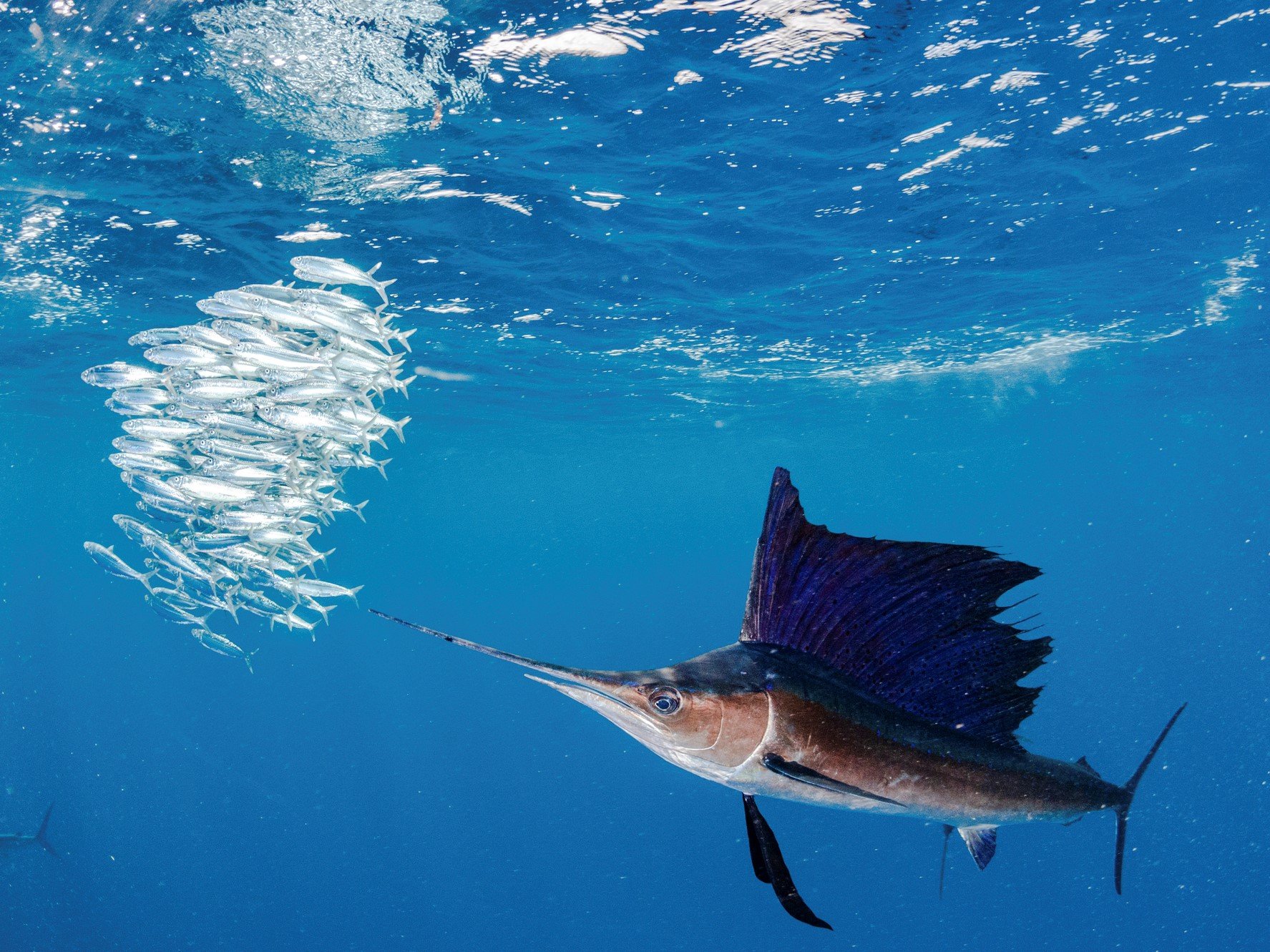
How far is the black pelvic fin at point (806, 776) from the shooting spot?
115cm

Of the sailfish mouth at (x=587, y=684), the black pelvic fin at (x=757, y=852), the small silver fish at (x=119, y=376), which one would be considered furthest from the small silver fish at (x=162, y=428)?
the black pelvic fin at (x=757, y=852)

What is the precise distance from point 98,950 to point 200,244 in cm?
2297

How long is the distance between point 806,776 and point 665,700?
0.26 m

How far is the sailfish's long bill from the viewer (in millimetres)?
1248

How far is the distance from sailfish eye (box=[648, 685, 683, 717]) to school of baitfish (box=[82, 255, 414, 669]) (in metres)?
5.41

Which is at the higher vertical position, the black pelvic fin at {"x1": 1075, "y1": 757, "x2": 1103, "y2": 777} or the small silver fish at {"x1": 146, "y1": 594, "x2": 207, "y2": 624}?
the black pelvic fin at {"x1": 1075, "y1": 757, "x2": 1103, "y2": 777}

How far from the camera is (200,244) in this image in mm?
11695

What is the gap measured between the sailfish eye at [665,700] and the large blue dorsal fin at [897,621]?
0.26m

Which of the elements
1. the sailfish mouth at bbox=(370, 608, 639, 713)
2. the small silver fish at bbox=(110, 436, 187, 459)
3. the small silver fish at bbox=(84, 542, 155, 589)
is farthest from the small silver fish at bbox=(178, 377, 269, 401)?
the sailfish mouth at bbox=(370, 608, 639, 713)

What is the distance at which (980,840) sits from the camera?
5.55ft

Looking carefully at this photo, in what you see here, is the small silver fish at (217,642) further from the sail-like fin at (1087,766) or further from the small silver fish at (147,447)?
the sail-like fin at (1087,766)

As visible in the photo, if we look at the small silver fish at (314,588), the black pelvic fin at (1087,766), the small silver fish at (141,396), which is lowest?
the small silver fish at (314,588)

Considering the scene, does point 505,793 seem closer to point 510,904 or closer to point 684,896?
point 510,904

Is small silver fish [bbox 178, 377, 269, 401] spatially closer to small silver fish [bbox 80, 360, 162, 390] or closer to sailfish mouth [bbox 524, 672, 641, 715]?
small silver fish [bbox 80, 360, 162, 390]
